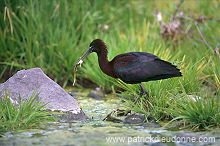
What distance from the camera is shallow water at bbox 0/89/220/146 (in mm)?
4254

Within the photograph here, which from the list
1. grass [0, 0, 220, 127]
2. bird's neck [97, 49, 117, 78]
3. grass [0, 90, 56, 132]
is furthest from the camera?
grass [0, 0, 220, 127]

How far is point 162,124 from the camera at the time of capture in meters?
5.05

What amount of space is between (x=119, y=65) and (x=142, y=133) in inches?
51.4

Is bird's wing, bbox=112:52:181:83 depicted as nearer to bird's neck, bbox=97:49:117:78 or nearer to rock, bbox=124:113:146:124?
bird's neck, bbox=97:49:117:78

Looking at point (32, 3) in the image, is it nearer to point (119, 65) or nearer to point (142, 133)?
point (119, 65)

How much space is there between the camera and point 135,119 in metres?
5.18

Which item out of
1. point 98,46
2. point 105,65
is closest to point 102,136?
point 105,65

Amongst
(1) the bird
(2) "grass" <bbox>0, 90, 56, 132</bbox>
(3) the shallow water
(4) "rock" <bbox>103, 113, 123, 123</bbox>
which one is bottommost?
(3) the shallow water

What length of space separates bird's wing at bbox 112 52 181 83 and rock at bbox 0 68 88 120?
0.79 metres

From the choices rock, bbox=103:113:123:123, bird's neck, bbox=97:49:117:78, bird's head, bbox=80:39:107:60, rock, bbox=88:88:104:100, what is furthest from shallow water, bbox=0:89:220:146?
rock, bbox=88:88:104:100

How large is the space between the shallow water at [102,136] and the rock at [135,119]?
0.14 m

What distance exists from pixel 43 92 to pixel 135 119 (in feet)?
4.32

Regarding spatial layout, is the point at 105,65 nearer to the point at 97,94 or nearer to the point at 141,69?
the point at 141,69

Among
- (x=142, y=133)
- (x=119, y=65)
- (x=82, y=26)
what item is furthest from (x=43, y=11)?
(x=142, y=133)
